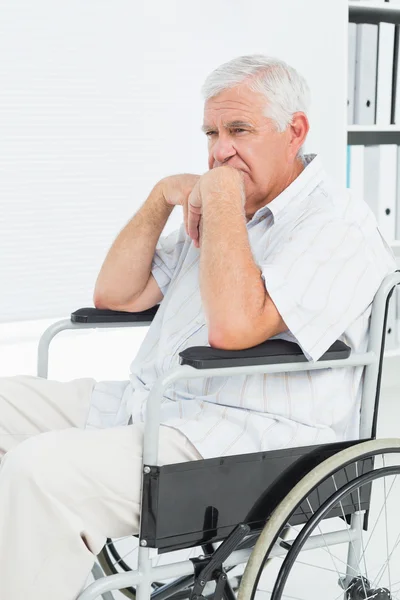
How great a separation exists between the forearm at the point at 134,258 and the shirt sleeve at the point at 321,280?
0.37m

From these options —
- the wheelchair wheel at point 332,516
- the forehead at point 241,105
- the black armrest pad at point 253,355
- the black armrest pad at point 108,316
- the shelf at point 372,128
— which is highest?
the forehead at point 241,105

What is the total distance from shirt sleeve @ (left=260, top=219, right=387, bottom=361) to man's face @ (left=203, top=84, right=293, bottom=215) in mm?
191

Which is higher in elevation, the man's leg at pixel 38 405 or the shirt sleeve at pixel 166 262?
the shirt sleeve at pixel 166 262

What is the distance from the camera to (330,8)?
10.3 ft

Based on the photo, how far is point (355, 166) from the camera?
3.39 metres

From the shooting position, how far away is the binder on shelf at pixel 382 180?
135 inches

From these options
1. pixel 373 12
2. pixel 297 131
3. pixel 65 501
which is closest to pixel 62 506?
pixel 65 501

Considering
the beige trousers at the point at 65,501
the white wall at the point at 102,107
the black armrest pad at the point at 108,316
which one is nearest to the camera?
the beige trousers at the point at 65,501

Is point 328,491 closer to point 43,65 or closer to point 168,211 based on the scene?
point 168,211

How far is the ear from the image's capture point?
1.73 meters

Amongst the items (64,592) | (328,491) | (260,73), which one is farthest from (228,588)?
(260,73)

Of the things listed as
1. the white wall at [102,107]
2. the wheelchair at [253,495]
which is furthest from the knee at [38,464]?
the white wall at [102,107]

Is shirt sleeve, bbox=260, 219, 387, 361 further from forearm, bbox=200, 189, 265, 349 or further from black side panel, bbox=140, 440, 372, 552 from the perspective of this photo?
black side panel, bbox=140, 440, 372, 552

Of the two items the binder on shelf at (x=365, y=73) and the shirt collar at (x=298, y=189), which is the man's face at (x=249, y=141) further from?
the binder on shelf at (x=365, y=73)
